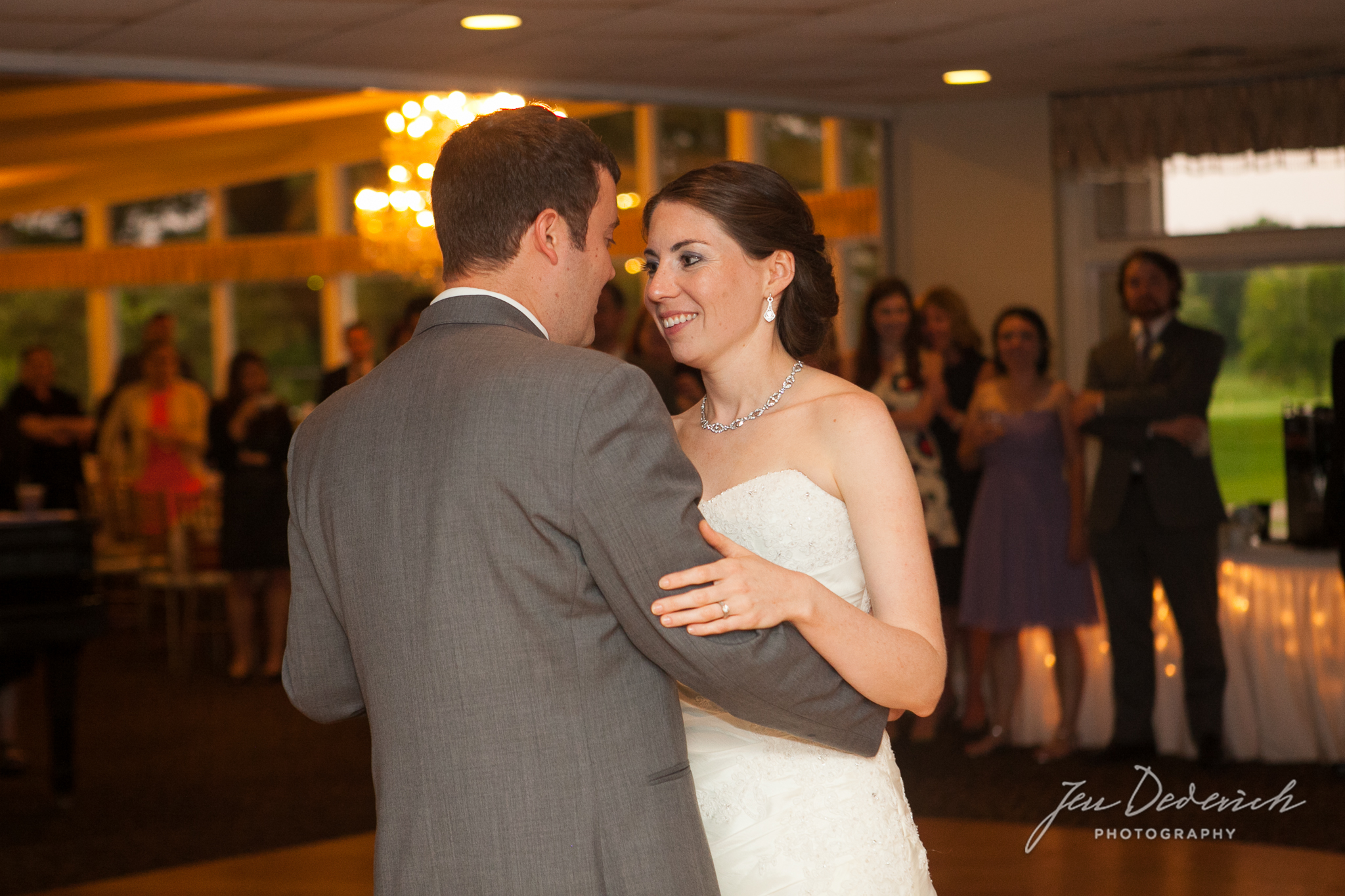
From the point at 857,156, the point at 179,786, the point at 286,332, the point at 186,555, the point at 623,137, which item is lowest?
the point at 179,786

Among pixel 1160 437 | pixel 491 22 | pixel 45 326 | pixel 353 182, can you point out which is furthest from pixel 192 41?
pixel 45 326

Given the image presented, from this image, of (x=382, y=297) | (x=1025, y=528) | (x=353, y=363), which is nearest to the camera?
(x=1025, y=528)

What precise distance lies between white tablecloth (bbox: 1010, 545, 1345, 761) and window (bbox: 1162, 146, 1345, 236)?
6.32ft

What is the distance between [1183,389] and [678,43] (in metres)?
2.32

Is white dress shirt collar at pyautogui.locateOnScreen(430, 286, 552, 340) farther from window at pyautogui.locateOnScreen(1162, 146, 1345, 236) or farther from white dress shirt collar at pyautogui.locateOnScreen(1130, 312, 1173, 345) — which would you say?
window at pyautogui.locateOnScreen(1162, 146, 1345, 236)

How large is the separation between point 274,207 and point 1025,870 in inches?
414

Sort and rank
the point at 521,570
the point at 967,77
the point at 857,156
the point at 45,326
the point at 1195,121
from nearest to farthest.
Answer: the point at 521,570 < the point at 967,77 < the point at 1195,121 < the point at 857,156 < the point at 45,326

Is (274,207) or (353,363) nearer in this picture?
(353,363)

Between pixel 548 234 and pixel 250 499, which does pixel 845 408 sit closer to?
pixel 548 234

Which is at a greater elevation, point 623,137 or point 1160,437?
point 623,137

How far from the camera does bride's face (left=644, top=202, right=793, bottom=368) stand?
210 cm

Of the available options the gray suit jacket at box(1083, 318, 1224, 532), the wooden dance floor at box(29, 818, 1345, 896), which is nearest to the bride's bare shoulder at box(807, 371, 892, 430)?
the wooden dance floor at box(29, 818, 1345, 896)

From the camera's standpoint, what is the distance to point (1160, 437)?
526cm
